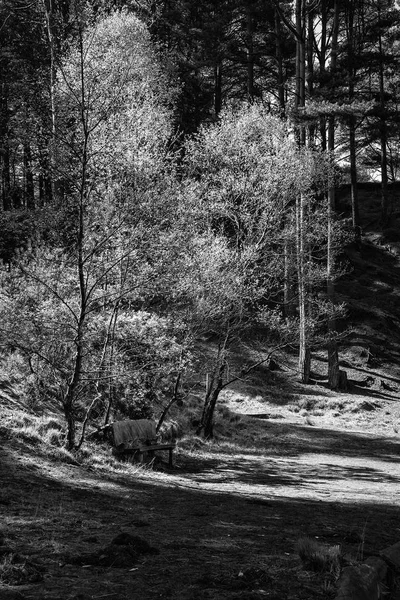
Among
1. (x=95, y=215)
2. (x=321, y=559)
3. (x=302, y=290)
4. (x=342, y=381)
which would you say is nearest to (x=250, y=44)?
(x=302, y=290)

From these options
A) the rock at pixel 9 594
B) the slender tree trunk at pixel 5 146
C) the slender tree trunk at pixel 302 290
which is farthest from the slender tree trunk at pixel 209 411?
the slender tree trunk at pixel 5 146

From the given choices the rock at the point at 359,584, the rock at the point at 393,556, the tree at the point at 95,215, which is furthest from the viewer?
the tree at the point at 95,215

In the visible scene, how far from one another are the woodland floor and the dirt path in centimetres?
2

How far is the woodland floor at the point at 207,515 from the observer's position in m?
4.33

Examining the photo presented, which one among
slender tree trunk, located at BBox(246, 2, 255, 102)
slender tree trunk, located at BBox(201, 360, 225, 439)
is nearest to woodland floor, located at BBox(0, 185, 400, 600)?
slender tree trunk, located at BBox(201, 360, 225, 439)

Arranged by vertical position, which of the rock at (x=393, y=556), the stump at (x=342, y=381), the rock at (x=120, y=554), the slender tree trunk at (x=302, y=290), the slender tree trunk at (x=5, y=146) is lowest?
the stump at (x=342, y=381)

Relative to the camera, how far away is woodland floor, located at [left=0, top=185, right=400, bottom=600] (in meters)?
4.33

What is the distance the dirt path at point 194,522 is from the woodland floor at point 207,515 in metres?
0.02

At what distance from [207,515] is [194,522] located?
51 cm

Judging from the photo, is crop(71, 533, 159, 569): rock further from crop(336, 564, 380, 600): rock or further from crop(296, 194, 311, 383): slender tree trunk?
crop(296, 194, 311, 383): slender tree trunk

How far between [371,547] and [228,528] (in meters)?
1.46

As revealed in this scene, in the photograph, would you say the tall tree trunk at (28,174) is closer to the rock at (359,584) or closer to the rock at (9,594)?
the rock at (9,594)

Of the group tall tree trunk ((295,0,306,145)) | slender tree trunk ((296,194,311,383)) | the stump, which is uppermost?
tall tree trunk ((295,0,306,145))

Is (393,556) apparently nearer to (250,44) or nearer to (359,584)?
(359,584)
